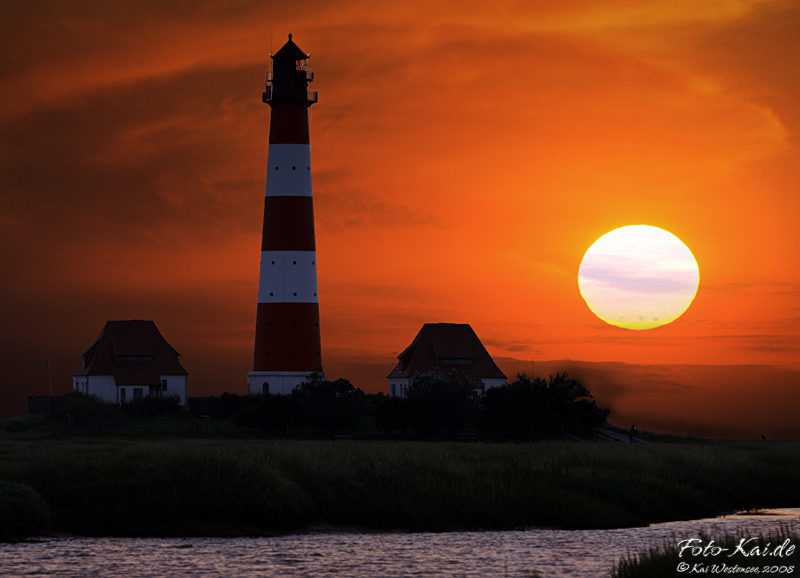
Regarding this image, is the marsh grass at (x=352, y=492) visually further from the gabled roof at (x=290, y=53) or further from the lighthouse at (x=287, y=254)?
the gabled roof at (x=290, y=53)

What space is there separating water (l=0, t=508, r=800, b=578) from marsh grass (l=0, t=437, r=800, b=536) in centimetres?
99

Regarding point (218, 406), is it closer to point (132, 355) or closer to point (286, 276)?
point (132, 355)

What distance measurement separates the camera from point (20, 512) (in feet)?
75.9

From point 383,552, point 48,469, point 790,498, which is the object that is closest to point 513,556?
point 383,552

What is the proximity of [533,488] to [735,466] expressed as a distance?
1177cm

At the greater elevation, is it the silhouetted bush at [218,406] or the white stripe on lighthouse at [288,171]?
the white stripe on lighthouse at [288,171]

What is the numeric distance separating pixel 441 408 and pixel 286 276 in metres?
14.2

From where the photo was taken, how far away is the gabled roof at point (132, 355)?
258 ft

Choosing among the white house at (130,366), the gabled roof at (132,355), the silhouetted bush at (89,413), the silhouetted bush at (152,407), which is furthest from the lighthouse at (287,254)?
the gabled roof at (132,355)

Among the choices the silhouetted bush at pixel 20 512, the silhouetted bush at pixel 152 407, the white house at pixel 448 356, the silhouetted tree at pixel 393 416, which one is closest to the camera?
the silhouetted bush at pixel 20 512

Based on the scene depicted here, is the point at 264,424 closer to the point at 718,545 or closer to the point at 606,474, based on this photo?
the point at 606,474

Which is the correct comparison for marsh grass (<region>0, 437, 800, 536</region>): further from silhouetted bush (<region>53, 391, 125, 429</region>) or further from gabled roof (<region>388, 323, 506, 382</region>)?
gabled roof (<region>388, 323, 506, 382</region>)

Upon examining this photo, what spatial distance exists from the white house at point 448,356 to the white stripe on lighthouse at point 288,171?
1902 cm

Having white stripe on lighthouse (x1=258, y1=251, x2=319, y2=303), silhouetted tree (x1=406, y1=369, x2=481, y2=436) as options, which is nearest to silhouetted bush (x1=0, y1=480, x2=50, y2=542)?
silhouetted tree (x1=406, y1=369, x2=481, y2=436)
